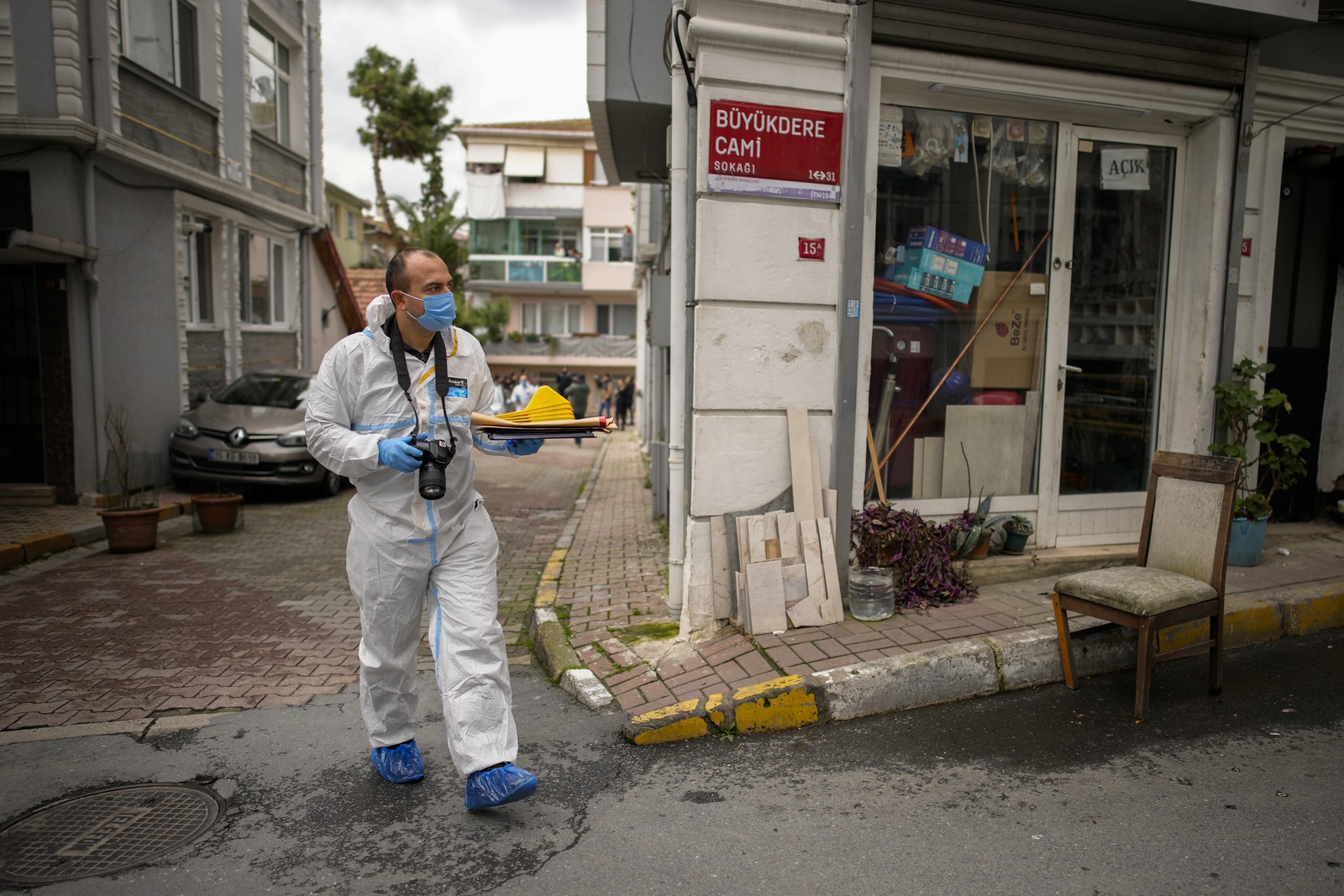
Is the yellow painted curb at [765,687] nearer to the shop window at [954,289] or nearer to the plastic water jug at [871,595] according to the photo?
the plastic water jug at [871,595]

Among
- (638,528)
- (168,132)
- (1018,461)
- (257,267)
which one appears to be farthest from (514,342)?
(1018,461)

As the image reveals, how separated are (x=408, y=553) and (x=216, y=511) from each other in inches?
252

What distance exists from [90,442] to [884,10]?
9.30 m

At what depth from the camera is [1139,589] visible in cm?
393

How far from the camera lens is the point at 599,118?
7.09m

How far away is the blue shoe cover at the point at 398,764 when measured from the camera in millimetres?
3430

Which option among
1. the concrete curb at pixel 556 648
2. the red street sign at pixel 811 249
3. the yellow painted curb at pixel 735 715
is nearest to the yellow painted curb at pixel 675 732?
the yellow painted curb at pixel 735 715

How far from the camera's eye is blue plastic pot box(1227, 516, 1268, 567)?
5770 millimetres

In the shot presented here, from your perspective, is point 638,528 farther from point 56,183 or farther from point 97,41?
point 97,41

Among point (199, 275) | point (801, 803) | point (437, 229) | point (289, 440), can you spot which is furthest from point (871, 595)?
point (437, 229)

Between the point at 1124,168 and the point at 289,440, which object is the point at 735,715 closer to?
the point at 1124,168

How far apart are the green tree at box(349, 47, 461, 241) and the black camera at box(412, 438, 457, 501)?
3227cm

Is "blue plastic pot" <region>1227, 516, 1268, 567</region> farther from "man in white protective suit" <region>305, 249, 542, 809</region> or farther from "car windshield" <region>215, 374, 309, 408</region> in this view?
"car windshield" <region>215, 374, 309, 408</region>

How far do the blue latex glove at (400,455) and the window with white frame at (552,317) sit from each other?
36.9 meters
